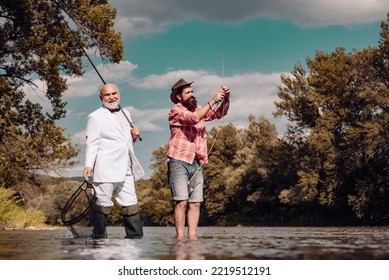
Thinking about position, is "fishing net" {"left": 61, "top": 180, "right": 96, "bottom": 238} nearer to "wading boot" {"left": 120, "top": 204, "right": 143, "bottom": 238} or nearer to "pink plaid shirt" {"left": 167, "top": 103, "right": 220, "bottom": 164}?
"wading boot" {"left": 120, "top": 204, "right": 143, "bottom": 238}

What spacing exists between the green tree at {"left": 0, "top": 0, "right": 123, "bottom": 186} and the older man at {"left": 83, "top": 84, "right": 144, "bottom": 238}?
11901 mm

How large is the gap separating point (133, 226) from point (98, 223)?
1.52 feet

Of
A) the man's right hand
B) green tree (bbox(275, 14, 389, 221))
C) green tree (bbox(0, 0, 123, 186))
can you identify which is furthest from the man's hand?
green tree (bbox(275, 14, 389, 221))

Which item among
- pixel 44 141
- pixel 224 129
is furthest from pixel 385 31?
pixel 224 129

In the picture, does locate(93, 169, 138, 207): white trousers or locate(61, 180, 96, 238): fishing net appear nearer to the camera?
locate(93, 169, 138, 207): white trousers

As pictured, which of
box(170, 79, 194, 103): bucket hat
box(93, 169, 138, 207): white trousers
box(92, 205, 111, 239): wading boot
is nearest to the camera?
box(93, 169, 138, 207): white trousers

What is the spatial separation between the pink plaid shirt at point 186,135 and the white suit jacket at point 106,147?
606 mm

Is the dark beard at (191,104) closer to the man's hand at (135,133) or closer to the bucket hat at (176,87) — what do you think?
the bucket hat at (176,87)

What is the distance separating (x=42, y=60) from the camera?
19609 millimetres

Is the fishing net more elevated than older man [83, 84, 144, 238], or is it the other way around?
older man [83, 84, 144, 238]

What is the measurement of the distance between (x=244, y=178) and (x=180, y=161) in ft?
170

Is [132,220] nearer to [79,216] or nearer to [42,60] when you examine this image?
[79,216]

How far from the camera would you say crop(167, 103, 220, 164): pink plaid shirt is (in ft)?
25.5

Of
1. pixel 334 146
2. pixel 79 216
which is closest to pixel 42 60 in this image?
pixel 79 216
